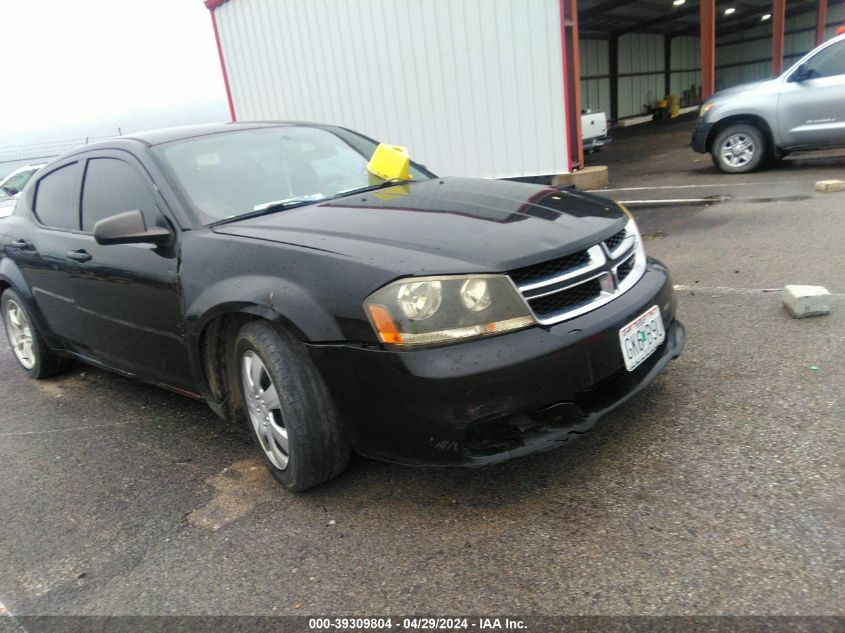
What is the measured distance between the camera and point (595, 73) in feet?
81.6

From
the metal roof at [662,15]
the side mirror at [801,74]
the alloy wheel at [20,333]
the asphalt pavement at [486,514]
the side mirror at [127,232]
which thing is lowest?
the asphalt pavement at [486,514]

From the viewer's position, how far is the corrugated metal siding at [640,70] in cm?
2680

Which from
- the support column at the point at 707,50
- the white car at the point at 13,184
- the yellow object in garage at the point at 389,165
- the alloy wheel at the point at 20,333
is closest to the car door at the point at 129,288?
the alloy wheel at the point at 20,333

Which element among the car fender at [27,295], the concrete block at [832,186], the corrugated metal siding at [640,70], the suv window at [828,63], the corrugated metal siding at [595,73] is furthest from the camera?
the corrugated metal siding at [640,70]

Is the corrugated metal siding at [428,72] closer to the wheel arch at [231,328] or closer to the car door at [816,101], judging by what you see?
the car door at [816,101]

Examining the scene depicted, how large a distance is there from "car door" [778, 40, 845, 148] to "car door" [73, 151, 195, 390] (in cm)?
852

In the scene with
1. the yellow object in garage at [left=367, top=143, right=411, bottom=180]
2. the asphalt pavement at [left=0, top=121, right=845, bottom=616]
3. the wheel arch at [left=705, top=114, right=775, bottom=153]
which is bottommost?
the asphalt pavement at [left=0, top=121, right=845, bottom=616]

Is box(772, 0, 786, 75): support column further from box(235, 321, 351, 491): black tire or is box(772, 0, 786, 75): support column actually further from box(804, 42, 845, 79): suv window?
box(235, 321, 351, 491): black tire

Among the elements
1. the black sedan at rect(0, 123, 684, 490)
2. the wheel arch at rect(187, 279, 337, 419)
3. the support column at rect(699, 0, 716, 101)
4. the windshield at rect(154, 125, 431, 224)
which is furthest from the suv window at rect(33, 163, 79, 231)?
the support column at rect(699, 0, 716, 101)

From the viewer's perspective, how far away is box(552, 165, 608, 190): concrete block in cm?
956

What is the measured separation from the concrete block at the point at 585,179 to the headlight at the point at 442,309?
7.58 m

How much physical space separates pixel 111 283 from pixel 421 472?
182 cm

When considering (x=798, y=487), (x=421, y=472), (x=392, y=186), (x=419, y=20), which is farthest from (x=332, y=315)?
(x=419, y=20)

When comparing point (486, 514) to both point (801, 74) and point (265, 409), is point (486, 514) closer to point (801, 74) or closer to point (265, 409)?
point (265, 409)
